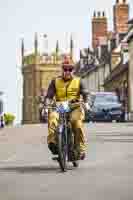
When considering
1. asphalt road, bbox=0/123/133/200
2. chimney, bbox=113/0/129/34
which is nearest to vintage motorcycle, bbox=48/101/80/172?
asphalt road, bbox=0/123/133/200

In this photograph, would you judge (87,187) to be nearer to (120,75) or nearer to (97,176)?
(97,176)

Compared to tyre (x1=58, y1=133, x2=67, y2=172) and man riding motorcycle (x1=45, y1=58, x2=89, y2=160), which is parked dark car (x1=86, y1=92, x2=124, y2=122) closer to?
man riding motorcycle (x1=45, y1=58, x2=89, y2=160)

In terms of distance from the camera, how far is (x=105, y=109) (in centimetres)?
5206

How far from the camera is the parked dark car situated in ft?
170

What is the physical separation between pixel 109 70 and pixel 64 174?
95507 mm

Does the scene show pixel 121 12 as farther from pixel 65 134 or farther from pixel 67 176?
pixel 67 176

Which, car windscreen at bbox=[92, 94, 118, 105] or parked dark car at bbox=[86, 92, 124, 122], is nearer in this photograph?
parked dark car at bbox=[86, 92, 124, 122]

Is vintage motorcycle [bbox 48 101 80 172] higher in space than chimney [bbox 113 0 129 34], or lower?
lower

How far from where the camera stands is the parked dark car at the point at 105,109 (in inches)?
2040

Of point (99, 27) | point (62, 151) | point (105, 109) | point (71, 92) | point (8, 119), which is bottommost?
point (8, 119)

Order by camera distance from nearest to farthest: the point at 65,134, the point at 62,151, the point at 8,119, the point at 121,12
A: the point at 62,151 < the point at 65,134 < the point at 8,119 < the point at 121,12

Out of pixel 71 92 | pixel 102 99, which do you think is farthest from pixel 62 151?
pixel 102 99

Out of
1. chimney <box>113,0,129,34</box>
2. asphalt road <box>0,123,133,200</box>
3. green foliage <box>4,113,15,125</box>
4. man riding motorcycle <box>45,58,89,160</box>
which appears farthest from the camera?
chimney <box>113,0,129,34</box>

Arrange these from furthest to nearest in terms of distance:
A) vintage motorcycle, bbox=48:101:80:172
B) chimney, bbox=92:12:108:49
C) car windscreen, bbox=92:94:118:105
→ 1. chimney, bbox=92:12:108:49
2. car windscreen, bbox=92:94:118:105
3. vintage motorcycle, bbox=48:101:80:172
